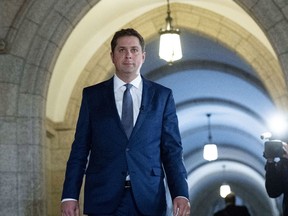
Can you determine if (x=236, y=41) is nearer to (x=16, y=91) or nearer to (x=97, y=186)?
(x=16, y=91)

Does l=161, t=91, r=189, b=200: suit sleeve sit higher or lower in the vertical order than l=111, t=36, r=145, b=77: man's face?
lower

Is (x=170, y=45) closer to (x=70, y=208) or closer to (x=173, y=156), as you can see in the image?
(x=173, y=156)

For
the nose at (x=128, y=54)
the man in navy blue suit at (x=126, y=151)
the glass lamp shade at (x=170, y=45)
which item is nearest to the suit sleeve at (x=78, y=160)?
the man in navy blue suit at (x=126, y=151)

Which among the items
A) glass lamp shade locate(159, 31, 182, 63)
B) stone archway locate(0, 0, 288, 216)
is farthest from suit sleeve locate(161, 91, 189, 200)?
glass lamp shade locate(159, 31, 182, 63)

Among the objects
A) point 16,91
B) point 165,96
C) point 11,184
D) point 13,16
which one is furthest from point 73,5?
point 165,96

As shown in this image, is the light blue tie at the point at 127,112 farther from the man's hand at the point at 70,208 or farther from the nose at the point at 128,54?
the man's hand at the point at 70,208

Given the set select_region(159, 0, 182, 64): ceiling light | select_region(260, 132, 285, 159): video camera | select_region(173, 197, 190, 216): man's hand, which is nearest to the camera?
select_region(173, 197, 190, 216): man's hand

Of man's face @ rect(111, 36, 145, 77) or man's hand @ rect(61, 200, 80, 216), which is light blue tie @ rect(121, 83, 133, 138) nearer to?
man's face @ rect(111, 36, 145, 77)

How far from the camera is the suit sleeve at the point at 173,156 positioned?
12.5ft

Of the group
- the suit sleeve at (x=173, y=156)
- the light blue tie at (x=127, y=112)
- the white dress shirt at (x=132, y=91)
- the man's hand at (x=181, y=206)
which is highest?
the white dress shirt at (x=132, y=91)

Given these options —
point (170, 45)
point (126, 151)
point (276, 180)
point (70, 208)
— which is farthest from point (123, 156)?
point (170, 45)

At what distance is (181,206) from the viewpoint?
3.73m

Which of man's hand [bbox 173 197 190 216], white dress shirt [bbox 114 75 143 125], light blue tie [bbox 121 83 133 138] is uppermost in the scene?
white dress shirt [bbox 114 75 143 125]

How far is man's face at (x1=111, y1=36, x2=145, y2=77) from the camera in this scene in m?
3.91
